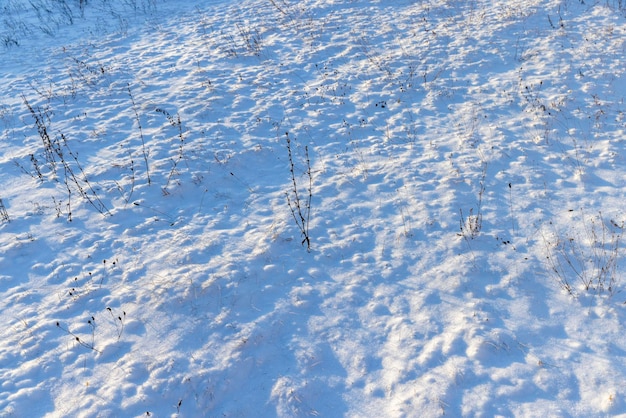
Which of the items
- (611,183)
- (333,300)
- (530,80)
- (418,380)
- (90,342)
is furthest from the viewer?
(530,80)

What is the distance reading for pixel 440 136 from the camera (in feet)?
24.9

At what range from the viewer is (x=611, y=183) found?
20.5 ft

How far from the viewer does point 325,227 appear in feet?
19.6

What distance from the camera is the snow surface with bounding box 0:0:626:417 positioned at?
4.21 meters

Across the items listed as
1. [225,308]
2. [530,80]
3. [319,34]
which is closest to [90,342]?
[225,308]

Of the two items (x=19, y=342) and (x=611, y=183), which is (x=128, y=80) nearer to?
(x=19, y=342)

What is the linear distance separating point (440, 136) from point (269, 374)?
4.84 m

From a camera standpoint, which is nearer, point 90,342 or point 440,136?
point 90,342

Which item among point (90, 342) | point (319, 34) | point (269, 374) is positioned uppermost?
point (319, 34)

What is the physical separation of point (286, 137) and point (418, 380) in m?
4.70

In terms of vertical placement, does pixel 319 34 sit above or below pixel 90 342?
above

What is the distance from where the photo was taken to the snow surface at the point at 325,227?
4207mm

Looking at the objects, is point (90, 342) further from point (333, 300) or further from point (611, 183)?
point (611, 183)

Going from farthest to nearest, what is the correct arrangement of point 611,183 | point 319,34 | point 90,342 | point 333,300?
point 319,34 → point 611,183 → point 333,300 → point 90,342
